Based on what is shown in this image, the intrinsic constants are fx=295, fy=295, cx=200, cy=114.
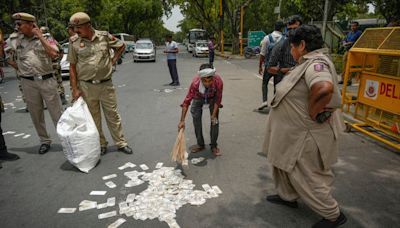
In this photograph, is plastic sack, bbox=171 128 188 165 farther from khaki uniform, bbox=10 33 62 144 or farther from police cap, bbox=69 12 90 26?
khaki uniform, bbox=10 33 62 144

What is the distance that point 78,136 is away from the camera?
12.3 feet

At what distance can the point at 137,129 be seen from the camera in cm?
571

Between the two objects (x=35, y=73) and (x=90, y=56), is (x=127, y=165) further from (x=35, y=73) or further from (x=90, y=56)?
(x=35, y=73)

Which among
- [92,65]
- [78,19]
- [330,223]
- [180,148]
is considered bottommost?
[330,223]

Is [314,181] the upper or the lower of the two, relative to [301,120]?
lower

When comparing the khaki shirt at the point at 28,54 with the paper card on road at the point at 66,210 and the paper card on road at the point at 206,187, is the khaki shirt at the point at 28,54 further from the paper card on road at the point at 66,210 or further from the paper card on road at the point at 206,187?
the paper card on road at the point at 206,187

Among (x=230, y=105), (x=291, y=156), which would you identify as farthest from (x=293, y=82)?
(x=230, y=105)

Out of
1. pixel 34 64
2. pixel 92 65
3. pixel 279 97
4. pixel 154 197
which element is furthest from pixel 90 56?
pixel 279 97

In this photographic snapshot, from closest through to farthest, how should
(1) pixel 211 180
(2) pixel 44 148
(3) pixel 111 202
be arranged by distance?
(3) pixel 111 202 → (1) pixel 211 180 → (2) pixel 44 148

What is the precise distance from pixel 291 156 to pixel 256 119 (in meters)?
3.71

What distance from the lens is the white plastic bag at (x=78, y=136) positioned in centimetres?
376

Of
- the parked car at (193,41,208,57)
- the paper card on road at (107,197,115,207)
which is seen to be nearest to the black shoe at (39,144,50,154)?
the paper card on road at (107,197,115,207)

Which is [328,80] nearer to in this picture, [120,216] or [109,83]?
[120,216]

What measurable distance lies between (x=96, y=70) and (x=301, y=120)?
9.26 feet
